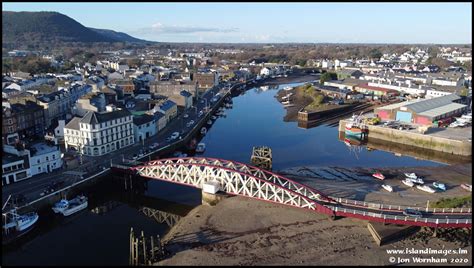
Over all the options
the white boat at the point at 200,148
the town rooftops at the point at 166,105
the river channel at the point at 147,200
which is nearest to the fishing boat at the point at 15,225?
the river channel at the point at 147,200

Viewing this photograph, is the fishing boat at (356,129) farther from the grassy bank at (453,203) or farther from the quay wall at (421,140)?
the grassy bank at (453,203)

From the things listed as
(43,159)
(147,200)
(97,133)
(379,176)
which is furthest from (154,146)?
(379,176)

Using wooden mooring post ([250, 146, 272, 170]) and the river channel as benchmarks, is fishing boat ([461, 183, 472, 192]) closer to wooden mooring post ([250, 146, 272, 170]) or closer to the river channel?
the river channel

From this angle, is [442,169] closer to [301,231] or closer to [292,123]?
[301,231]

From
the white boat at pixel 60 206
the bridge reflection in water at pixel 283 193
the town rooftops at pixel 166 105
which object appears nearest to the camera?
the bridge reflection in water at pixel 283 193

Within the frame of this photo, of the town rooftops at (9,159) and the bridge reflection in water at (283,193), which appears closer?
the bridge reflection in water at (283,193)

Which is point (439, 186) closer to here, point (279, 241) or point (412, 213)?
point (412, 213)

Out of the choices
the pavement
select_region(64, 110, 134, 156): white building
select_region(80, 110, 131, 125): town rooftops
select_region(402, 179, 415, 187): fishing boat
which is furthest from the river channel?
select_region(402, 179, 415, 187): fishing boat

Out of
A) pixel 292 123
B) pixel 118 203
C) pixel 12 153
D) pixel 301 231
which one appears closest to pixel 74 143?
pixel 12 153
